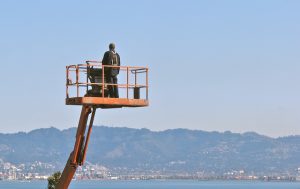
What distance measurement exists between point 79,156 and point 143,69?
9.32ft

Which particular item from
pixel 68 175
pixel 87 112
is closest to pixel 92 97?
pixel 87 112

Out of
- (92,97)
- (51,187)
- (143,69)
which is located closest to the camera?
(92,97)

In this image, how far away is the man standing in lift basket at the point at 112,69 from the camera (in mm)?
23688

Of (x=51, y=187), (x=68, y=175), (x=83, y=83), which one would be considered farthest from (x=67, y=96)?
(x=51, y=187)

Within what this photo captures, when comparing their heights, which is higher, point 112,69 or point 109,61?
point 109,61

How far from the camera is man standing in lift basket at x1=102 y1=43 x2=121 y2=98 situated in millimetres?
23688

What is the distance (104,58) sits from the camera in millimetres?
Result: 23797

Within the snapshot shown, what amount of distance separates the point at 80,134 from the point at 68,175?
41.2 inches

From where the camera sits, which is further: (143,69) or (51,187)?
(51,187)

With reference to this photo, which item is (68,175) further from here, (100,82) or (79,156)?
(100,82)

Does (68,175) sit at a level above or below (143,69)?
below

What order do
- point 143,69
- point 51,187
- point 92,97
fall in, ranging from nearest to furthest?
point 92,97, point 143,69, point 51,187

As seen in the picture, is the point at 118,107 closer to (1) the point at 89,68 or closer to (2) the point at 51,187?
(1) the point at 89,68

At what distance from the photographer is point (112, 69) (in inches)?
933
